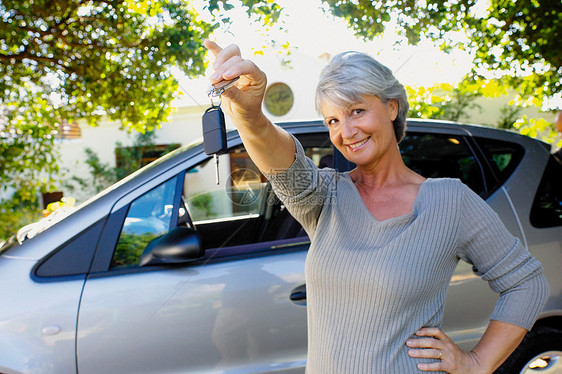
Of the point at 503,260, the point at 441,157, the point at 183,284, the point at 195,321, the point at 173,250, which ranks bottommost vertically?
the point at 195,321

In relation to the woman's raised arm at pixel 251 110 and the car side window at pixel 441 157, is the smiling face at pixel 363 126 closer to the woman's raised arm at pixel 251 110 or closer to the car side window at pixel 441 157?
Answer: the woman's raised arm at pixel 251 110

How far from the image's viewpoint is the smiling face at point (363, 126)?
127 cm

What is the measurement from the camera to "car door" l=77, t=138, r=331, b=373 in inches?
74.3

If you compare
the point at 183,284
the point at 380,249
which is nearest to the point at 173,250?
the point at 183,284

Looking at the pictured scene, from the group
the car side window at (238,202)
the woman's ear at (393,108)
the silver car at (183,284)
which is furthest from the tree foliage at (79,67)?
the woman's ear at (393,108)

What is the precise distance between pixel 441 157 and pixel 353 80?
1539 millimetres

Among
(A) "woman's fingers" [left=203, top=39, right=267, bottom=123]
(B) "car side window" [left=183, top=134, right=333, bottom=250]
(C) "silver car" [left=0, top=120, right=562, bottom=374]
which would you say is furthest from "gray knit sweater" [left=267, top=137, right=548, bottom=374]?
(B) "car side window" [left=183, top=134, right=333, bottom=250]

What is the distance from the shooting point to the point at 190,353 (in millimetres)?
1935

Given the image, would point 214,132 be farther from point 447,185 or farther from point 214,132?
point 447,185

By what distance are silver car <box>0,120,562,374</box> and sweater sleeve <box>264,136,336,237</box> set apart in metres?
0.47

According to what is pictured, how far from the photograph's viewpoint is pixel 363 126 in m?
1.28

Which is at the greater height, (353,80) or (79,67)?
(79,67)

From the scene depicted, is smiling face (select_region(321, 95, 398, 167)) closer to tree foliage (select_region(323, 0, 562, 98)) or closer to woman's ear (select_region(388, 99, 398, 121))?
woman's ear (select_region(388, 99, 398, 121))

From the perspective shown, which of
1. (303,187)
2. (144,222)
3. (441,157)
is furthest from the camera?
(441,157)
